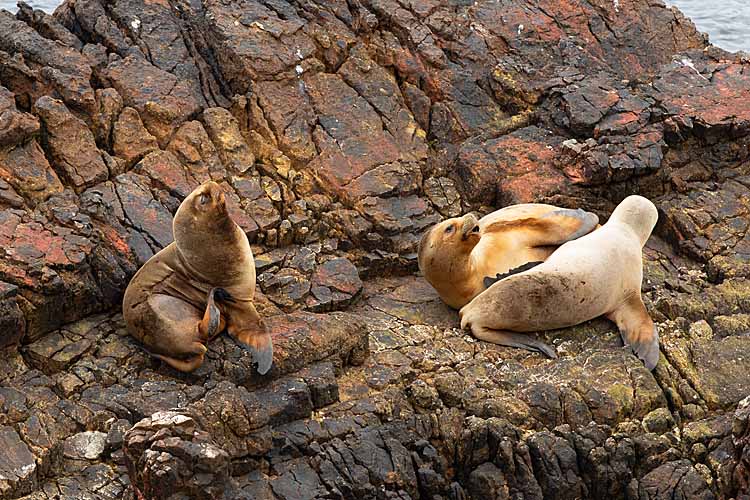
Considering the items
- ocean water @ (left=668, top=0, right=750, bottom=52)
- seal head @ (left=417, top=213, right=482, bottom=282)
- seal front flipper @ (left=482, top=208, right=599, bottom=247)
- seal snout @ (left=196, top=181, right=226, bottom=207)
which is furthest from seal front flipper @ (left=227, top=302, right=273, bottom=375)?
ocean water @ (left=668, top=0, right=750, bottom=52)

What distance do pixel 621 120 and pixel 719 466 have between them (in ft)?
12.9

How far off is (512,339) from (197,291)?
8.00 ft

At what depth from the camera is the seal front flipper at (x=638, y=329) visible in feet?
29.3

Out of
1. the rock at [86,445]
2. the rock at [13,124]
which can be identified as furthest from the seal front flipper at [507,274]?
the rock at [13,124]

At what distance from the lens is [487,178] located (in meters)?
10.8

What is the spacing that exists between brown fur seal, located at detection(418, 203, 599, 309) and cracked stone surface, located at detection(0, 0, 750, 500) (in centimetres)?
35

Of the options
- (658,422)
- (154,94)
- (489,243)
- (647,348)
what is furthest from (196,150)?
(658,422)

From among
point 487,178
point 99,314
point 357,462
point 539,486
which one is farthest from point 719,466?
point 99,314

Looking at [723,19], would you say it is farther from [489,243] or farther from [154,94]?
[154,94]

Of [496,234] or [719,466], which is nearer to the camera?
[719,466]

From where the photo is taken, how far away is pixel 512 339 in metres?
9.13

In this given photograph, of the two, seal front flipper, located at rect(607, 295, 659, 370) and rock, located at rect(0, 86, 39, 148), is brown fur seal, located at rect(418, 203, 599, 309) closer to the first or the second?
seal front flipper, located at rect(607, 295, 659, 370)

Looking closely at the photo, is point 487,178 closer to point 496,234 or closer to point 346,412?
point 496,234

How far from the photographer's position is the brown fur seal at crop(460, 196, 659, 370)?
9.16m
